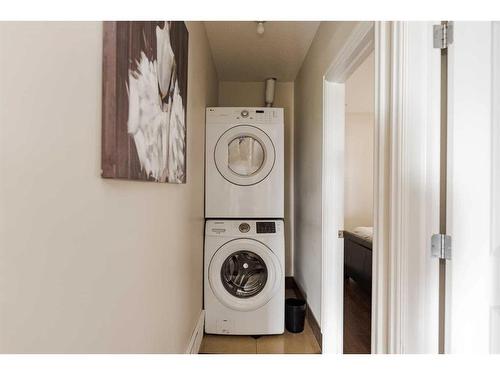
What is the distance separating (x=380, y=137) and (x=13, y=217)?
117 cm

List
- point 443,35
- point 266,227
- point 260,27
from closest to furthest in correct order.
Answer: point 443,35 → point 260,27 → point 266,227

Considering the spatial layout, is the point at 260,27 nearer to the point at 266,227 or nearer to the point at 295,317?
the point at 266,227

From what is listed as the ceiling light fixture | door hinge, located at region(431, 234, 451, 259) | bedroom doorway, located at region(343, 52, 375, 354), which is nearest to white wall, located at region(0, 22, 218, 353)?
door hinge, located at region(431, 234, 451, 259)

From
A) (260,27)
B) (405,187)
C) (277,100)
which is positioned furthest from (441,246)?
(277,100)

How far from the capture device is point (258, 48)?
2.62 metres

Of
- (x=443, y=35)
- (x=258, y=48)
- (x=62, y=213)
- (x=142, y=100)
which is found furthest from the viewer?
(x=258, y=48)

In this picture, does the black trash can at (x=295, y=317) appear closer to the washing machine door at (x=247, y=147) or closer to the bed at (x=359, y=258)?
the bed at (x=359, y=258)

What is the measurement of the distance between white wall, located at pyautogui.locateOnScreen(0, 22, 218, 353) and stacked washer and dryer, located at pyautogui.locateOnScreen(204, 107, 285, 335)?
1280 mm

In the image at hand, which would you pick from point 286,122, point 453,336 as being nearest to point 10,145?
point 453,336

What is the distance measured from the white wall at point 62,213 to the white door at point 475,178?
109 cm

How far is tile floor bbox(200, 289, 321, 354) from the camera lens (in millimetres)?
2102

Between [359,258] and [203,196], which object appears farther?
[359,258]

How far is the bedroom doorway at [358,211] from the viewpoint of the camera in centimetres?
252

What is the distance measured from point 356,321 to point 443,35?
2.44 meters
